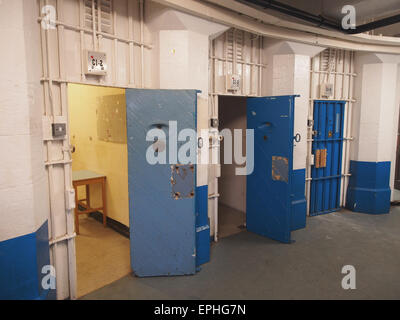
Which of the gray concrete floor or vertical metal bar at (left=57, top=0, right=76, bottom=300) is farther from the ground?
vertical metal bar at (left=57, top=0, right=76, bottom=300)

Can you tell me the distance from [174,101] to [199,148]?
93 cm

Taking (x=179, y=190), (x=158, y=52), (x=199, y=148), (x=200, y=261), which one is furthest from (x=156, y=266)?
(x=158, y=52)

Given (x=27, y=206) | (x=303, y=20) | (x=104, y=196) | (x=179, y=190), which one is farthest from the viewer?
(x=104, y=196)

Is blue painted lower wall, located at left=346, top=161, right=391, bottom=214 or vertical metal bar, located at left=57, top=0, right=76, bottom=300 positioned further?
blue painted lower wall, located at left=346, top=161, right=391, bottom=214

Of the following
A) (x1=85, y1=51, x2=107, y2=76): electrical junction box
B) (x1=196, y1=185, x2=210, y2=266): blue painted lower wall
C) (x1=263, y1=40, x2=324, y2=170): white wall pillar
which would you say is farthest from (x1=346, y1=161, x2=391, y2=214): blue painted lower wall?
(x1=85, y1=51, x2=107, y2=76): electrical junction box

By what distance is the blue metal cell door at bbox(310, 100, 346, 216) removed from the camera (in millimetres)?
6195

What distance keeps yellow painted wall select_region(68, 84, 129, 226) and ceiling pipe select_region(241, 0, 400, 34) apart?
2614mm

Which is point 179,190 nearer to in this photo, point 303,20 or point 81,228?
point 81,228

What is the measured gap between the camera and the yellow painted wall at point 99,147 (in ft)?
16.9

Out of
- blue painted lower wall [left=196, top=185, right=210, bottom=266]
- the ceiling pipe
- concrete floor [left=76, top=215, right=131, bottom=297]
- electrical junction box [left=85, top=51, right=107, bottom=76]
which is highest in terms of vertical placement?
the ceiling pipe

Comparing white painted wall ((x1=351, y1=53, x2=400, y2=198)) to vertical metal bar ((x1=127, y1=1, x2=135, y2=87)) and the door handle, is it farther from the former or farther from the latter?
vertical metal bar ((x1=127, y1=1, x2=135, y2=87))

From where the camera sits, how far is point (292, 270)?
411 cm

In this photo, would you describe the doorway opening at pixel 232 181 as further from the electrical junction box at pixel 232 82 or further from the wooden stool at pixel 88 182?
the wooden stool at pixel 88 182

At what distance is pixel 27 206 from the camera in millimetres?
2670
